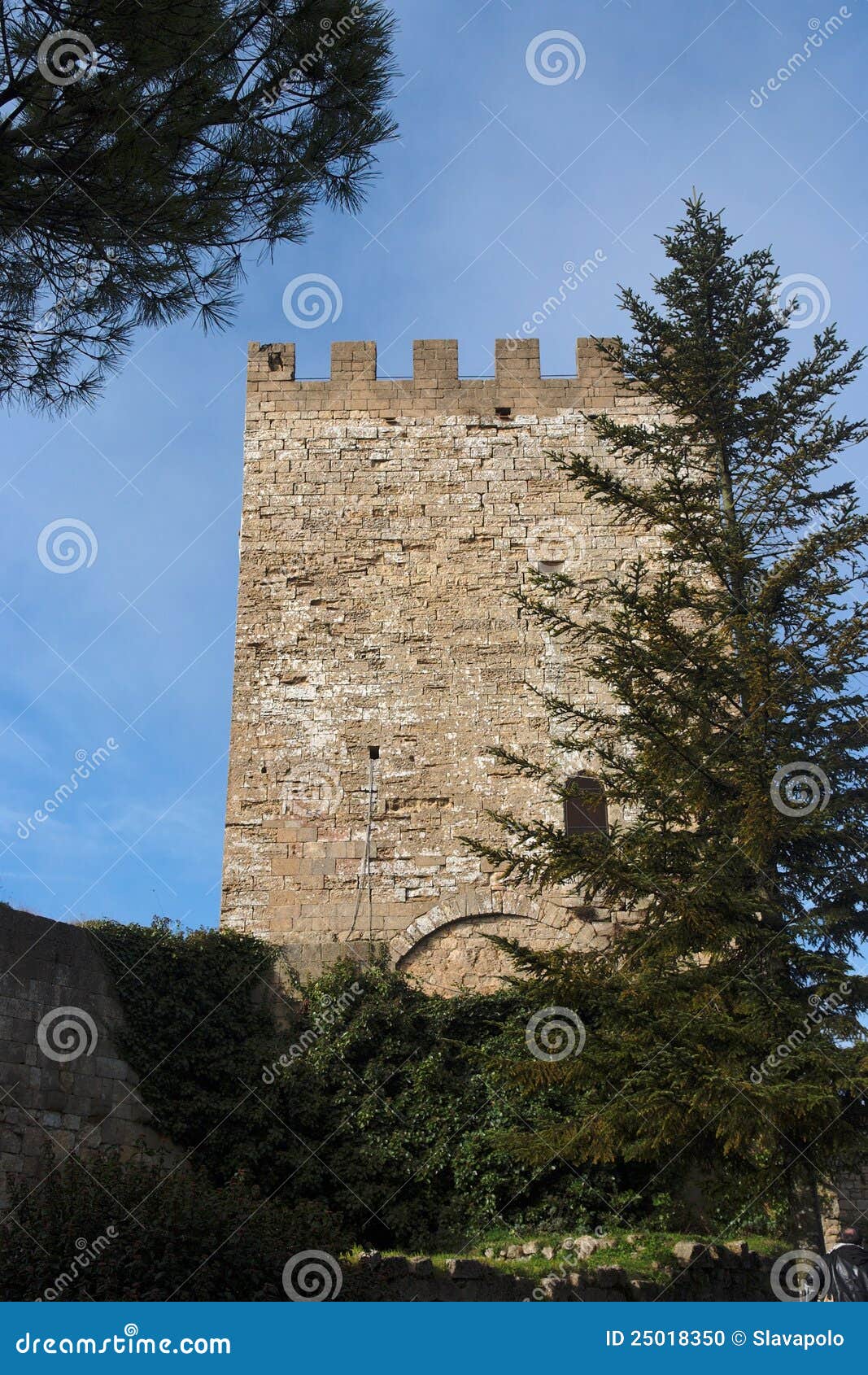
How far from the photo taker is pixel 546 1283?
23.0 ft

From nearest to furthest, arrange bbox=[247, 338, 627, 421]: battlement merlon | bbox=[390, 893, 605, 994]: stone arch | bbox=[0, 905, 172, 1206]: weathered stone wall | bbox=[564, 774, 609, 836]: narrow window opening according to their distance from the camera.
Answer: bbox=[0, 905, 172, 1206]: weathered stone wall < bbox=[390, 893, 605, 994]: stone arch < bbox=[564, 774, 609, 836]: narrow window opening < bbox=[247, 338, 627, 421]: battlement merlon

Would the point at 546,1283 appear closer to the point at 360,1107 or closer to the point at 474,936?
the point at 360,1107

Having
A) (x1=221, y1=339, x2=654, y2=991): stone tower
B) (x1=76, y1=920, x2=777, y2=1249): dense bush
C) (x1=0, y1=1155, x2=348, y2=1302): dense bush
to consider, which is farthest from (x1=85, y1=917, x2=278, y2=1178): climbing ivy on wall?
(x1=0, y1=1155, x2=348, y2=1302): dense bush

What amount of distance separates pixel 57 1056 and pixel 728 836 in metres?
4.90

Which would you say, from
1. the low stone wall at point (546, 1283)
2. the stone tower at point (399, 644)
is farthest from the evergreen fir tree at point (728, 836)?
the stone tower at point (399, 644)

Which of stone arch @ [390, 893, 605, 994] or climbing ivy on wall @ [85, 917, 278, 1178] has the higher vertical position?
stone arch @ [390, 893, 605, 994]

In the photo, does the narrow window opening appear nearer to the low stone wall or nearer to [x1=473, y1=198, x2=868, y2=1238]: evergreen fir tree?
[x1=473, y1=198, x2=868, y2=1238]: evergreen fir tree

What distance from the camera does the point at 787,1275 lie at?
24.9ft

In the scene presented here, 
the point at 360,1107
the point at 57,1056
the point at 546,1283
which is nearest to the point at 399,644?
the point at 360,1107

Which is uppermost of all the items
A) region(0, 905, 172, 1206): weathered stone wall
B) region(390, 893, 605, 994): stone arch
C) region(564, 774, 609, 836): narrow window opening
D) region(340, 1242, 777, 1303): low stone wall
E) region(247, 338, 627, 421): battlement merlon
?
region(247, 338, 627, 421): battlement merlon

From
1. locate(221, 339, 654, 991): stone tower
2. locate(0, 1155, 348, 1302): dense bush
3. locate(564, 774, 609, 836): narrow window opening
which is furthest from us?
locate(564, 774, 609, 836): narrow window opening

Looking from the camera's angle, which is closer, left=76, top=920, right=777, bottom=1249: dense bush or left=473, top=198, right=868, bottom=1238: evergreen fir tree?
left=473, top=198, right=868, bottom=1238: evergreen fir tree

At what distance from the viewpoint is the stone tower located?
40.0 ft

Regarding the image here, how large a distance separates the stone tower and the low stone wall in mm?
4023
